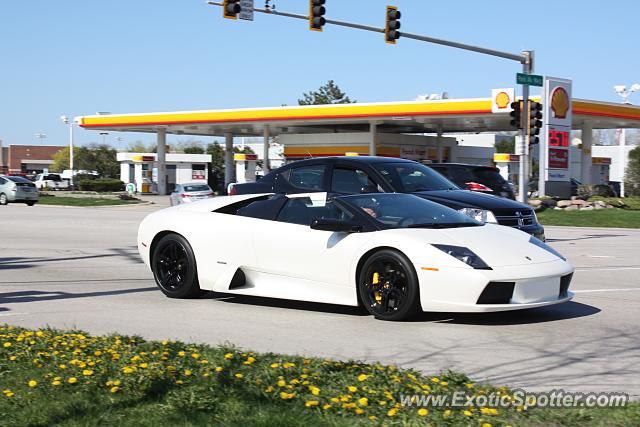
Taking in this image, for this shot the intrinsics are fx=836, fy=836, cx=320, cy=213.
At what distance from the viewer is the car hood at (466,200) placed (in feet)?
38.7

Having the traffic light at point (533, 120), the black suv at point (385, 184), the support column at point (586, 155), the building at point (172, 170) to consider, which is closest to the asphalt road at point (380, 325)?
the black suv at point (385, 184)

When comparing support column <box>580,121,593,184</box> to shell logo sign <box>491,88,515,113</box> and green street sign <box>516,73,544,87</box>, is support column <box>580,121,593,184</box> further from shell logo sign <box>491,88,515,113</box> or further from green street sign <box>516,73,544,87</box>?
green street sign <box>516,73,544,87</box>

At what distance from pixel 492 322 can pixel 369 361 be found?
2.06 meters

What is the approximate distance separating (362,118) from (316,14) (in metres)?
24.9

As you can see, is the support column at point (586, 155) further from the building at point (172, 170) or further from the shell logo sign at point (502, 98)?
the building at point (172, 170)

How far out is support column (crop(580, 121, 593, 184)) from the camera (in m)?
50.6

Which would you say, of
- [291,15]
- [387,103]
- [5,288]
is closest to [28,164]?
[387,103]

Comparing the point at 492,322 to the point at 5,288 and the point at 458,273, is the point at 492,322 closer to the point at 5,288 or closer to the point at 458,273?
the point at 458,273

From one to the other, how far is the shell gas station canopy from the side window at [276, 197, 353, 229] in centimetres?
3454

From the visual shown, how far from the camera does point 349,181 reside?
1220cm

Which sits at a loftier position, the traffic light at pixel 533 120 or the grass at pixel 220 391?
the traffic light at pixel 533 120

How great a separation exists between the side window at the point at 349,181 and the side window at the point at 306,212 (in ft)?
10.8

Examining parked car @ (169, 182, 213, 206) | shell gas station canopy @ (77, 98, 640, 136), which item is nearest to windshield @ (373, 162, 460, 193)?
parked car @ (169, 182, 213, 206)

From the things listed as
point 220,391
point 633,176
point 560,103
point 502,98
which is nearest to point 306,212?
point 220,391
